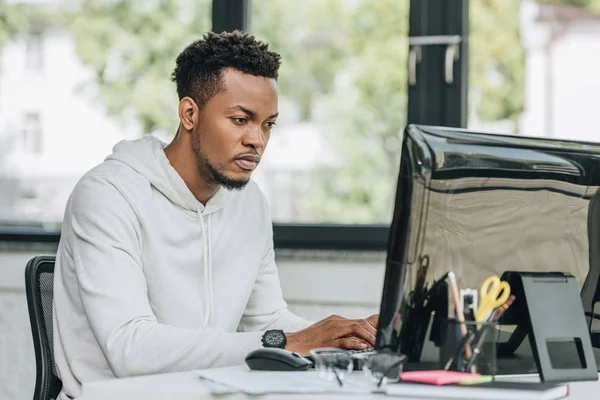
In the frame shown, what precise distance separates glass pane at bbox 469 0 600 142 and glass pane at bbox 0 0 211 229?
94 centimetres

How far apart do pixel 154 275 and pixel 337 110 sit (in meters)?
1.35

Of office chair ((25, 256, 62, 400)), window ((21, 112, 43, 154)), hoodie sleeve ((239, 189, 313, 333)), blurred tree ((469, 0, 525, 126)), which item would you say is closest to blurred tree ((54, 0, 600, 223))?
blurred tree ((469, 0, 525, 126))

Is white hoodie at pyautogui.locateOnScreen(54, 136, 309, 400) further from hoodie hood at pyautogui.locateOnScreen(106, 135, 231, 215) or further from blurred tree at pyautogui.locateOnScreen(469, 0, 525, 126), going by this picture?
blurred tree at pyautogui.locateOnScreen(469, 0, 525, 126)

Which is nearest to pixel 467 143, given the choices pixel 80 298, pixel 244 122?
pixel 244 122

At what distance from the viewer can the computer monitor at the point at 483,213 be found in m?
1.27

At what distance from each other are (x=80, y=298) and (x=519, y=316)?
30.3 inches

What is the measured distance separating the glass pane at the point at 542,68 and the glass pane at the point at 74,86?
94 cm

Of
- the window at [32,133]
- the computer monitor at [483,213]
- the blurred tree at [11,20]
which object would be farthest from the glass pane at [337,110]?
the computer monitor at [483,213]

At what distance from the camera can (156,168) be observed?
1.83m

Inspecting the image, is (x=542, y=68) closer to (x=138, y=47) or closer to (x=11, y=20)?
(x=138, y=47)

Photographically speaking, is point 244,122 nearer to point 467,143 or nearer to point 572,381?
point 467,143

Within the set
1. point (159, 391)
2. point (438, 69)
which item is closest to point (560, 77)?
point (438, 69)

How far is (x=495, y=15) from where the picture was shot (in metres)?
2.88

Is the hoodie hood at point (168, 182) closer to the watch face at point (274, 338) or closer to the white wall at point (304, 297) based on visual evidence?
the watch face at point (274, 338)
